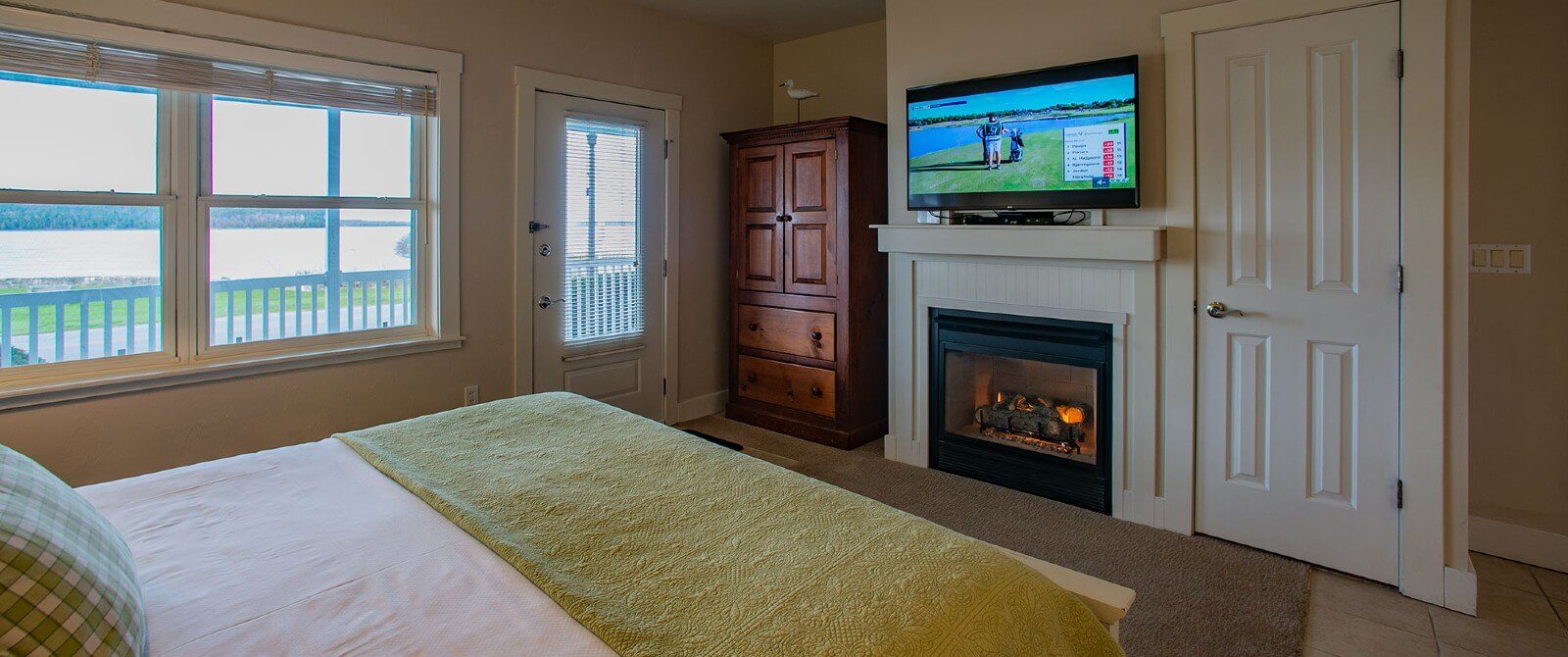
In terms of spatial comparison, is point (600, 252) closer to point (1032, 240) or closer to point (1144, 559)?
point (1032, 240)

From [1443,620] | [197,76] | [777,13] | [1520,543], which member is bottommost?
[1443,620]

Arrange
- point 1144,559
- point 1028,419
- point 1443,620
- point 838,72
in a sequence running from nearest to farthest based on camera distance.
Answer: point 1443,620 < point 1144,559 < point 1028,419 < point 838,72

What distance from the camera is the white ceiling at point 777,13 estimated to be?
14.0ft

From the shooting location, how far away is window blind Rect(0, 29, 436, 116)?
251 cm

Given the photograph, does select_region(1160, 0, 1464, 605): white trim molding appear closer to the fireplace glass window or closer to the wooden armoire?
the fireplace glass window

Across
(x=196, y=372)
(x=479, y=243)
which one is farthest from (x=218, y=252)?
(x=479, y=243)

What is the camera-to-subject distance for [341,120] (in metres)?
3.26

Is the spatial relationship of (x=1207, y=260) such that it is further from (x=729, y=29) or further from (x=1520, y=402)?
(x=729, y=29)

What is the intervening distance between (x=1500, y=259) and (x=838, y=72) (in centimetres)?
331

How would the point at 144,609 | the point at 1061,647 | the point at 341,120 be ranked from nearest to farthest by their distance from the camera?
the point at 144,609 < the point at 1061,647 < the point at 341,120

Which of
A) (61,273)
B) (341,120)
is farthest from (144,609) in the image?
(341,120)

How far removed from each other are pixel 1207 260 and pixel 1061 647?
6.82 ft

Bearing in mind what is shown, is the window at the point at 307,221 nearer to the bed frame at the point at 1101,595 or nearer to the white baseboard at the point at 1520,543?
the bed frame at the point at 1101,595

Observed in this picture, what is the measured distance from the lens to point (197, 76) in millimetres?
2814
